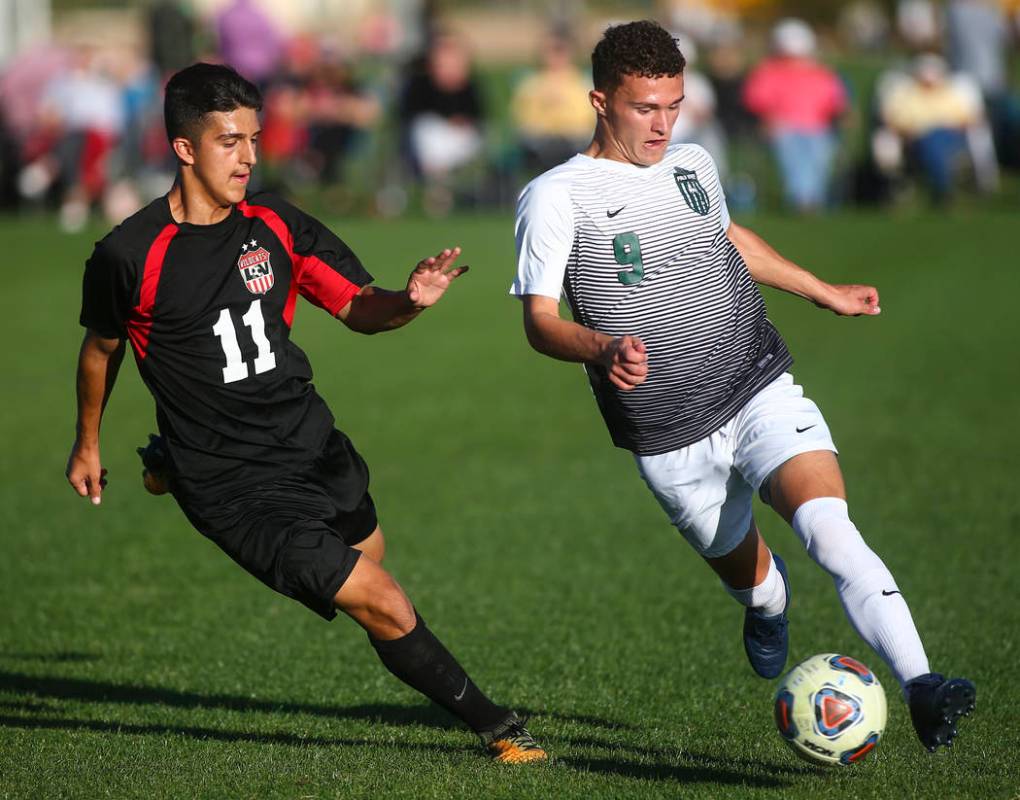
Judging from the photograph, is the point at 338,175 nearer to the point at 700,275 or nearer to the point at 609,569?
the point at 609,569

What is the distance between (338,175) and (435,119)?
7.30ft

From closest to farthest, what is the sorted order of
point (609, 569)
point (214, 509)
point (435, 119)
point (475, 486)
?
point (214, 509) < point (609, 569) < point (475, 486) < point (435, 119)

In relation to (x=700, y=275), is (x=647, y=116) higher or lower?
higher

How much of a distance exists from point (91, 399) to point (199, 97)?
1.08 meters

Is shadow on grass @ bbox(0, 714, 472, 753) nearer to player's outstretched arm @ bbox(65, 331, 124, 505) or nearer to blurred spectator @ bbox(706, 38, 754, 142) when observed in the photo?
player's outstretched arm @ bbox(65, 331, 124, 505)

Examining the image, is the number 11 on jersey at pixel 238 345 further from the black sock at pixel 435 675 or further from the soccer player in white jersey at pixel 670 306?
the black sock at pixel 435 675

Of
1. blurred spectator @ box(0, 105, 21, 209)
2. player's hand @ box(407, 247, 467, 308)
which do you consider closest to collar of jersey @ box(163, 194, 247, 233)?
player's hand @ box(407, 247, 467, 308)

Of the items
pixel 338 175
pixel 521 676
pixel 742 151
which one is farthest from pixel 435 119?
pixel 521 676

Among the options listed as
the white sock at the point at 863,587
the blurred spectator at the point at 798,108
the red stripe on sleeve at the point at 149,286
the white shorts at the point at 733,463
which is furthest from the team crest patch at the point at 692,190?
the blurred spectator at the point at 798,108

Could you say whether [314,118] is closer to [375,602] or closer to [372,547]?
[372,547]

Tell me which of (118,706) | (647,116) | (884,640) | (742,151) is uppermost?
(647,116)

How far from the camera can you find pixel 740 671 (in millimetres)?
6406

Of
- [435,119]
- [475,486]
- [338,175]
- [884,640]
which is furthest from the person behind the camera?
[338,175]

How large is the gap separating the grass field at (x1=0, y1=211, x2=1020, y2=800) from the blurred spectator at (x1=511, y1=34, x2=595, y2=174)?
729cm
